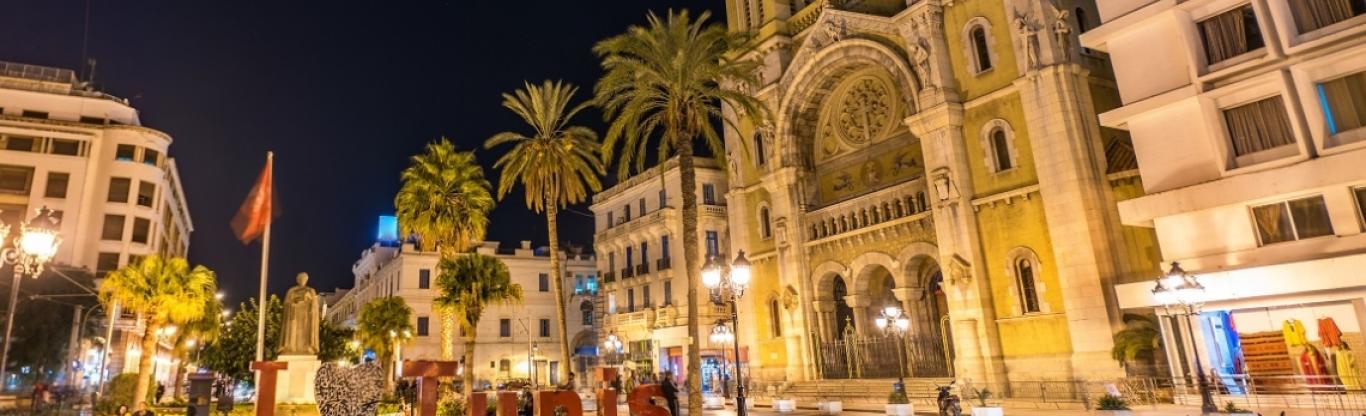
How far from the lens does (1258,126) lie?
62.4 feet

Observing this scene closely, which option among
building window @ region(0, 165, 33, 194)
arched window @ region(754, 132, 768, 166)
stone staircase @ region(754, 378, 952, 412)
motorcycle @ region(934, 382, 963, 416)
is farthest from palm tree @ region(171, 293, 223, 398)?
motorcycle @ region(934, 382, 963, 416)

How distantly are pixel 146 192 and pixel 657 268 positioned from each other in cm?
3800

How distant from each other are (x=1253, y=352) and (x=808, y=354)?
17943mm

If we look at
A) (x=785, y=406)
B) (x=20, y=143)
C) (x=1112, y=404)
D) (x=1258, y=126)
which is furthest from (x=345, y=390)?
(x=20, y=143)

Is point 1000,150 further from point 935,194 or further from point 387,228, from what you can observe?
point 387,228

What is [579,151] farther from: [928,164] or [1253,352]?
[1253,352]

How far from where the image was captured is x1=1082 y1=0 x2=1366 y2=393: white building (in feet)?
56.9

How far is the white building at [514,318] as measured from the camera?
59.9 m

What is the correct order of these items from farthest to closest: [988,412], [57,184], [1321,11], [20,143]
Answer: [57,184] → [20,143] → [988,412] → [1321,11]

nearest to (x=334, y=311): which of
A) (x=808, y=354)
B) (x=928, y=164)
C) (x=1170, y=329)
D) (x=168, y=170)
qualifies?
(x=168, y=170)

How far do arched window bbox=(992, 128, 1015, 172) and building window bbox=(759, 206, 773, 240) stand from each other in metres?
13.0

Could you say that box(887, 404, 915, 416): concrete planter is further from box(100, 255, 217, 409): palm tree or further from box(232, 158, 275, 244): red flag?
box(100, 255, 217, 409): palm tree

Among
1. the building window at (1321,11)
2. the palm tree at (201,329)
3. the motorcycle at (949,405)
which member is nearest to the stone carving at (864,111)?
the building window at (1321,11)

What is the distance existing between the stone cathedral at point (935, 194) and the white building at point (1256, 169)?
3.17 metres
